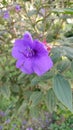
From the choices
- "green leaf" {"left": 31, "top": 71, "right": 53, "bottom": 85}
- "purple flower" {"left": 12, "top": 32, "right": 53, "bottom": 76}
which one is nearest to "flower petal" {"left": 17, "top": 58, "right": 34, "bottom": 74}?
"purple flower" {"left": 12, "top": 32, "right": 53, "bottom": 76}

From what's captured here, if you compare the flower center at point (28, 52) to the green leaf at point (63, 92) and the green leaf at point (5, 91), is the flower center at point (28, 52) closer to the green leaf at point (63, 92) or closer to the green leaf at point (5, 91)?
the green leaf at point (63, 92)

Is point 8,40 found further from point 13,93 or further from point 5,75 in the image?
point 13,93

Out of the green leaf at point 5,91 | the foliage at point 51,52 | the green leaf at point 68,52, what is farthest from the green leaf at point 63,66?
the green leaf at point 5,91

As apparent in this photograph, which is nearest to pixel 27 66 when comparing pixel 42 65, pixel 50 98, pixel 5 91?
pixel 42 65

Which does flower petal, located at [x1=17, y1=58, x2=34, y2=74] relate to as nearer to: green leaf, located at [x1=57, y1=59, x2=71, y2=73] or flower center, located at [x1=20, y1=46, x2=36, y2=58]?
flower center, located at [x1=20, y1=46, x2=36, y2=58]

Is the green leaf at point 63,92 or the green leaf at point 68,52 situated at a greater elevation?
the green leaf at point 68,52

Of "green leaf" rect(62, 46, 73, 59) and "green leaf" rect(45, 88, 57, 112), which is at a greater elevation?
"green leaf" rect(62, 46, 73, 59)

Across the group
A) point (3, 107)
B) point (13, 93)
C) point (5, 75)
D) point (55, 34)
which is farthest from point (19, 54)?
point (3, 107)
